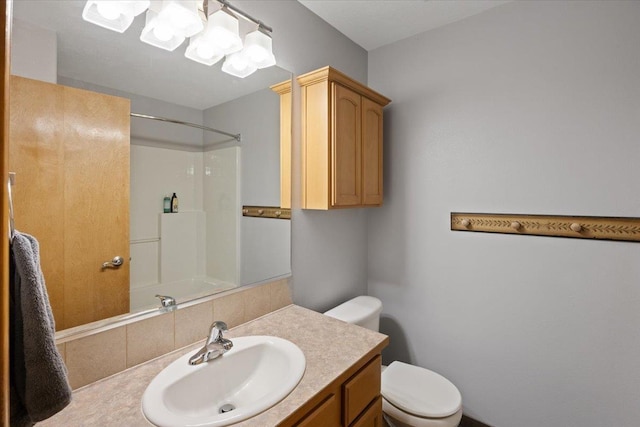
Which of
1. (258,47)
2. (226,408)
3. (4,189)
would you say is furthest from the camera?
(258,47)

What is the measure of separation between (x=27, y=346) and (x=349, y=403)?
34.9 inches

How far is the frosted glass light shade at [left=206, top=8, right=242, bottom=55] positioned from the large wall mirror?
0.11 metres

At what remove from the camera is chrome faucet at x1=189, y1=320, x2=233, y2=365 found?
1010mm

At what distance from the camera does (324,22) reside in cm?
183

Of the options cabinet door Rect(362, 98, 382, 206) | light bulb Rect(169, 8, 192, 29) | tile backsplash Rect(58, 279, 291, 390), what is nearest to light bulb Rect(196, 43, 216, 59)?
light bulb Rect(169, 8, 192, 29)

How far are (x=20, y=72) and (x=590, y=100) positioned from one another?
7.34ft

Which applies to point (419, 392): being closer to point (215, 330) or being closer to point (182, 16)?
point (215, 330)

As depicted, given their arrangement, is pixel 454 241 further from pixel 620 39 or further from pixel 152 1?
pixel 152 1

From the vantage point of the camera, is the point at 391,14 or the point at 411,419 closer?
the point at 411,419

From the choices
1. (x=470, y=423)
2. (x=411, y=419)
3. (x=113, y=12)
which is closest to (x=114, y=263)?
(x=113, y=12)

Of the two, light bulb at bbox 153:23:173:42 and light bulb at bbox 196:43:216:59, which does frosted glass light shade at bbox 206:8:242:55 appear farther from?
light bulb at bbox 153:23:173:42

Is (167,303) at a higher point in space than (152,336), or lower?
higher

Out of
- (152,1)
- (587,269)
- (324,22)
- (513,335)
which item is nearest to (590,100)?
(587,269)

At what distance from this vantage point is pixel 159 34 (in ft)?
3.50
